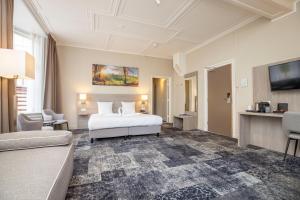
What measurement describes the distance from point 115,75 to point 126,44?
131cm

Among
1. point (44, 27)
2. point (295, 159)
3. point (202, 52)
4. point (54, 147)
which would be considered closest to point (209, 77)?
point (202, 52)

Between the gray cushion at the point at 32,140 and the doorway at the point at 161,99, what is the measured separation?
563 centimetres

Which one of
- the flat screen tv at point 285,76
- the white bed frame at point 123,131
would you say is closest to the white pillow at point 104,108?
the white bed frame at point 123,131

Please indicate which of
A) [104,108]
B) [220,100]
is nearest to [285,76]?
[220,100]

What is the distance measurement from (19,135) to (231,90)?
4.60 meters

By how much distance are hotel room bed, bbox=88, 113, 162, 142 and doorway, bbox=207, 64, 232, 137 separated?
1911 millimetres

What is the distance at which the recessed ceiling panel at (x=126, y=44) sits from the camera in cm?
481

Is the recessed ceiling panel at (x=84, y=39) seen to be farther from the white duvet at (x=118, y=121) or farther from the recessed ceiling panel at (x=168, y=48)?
the white duvet at (x=118, y=121)

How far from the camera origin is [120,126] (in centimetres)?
387

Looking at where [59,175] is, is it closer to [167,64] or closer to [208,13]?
[208,13]

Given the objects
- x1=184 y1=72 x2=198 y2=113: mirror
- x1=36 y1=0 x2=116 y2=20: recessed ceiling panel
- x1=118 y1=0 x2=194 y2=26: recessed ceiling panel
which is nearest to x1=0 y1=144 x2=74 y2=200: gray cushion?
x1=36 y1=0 x2=116 y2=20: recessed ceiling panel

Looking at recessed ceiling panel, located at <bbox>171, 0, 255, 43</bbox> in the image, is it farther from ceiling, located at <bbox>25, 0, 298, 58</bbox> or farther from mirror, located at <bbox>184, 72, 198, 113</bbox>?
mirror, located at <bbox>184, 72, 198, 113</bbox>

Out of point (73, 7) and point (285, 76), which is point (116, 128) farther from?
point (285, 76)

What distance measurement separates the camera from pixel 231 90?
4.16 m
